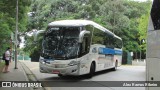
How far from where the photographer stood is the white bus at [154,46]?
20.9 feet

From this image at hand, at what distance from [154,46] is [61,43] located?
33.8 feet

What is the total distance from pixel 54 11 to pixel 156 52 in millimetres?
46950

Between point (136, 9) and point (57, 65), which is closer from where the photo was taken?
point (57, 65)

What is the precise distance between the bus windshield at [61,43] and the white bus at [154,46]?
9.70 m

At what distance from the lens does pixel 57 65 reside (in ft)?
52.3

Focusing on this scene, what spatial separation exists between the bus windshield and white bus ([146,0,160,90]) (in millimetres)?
9699

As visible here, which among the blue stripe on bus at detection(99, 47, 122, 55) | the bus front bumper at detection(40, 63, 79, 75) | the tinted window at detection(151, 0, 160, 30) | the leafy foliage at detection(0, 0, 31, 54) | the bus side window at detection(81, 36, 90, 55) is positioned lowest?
the bus front bumper at detection(40, 63, 79, 75)

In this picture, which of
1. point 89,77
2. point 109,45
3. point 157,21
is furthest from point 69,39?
point 157,21

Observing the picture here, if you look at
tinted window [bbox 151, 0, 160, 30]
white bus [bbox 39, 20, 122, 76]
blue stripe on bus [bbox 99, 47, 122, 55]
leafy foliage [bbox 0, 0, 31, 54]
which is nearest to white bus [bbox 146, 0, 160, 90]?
tinted window [bbox 151, 0, 160, 30]

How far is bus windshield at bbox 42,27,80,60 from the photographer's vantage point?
16141 millimetres

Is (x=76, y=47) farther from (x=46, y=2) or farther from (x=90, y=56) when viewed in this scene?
(x=46, y=2)

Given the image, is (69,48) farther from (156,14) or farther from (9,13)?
(9,13)

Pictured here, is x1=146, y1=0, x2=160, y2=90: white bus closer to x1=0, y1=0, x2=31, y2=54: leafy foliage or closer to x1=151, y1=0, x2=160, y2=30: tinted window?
x1=151, y1=0, x2=160, y2=30: tinted window

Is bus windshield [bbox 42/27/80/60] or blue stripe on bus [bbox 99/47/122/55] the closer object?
bus windshield [bbox 42/27/80/60]
